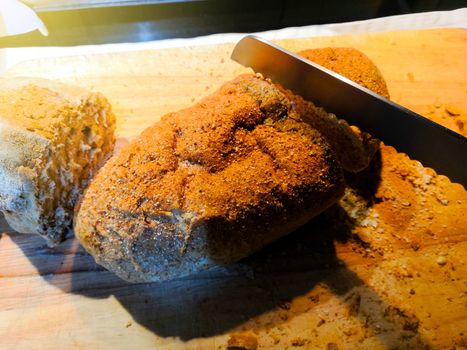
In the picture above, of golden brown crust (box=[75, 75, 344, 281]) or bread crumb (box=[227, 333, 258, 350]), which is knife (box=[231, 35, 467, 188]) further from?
bread crumb (box=[227, 333, 258, 350])

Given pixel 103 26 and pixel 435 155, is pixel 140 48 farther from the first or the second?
pixel 435 155

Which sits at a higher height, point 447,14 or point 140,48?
point 447,14

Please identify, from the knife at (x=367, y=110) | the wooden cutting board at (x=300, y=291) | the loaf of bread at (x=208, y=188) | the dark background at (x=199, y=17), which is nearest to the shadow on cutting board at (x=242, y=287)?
the wooden cutting board at (x=300, y=291)

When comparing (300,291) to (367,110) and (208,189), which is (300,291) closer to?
(208,189)

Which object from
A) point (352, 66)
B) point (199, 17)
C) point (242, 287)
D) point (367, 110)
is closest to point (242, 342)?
point (242, 287)

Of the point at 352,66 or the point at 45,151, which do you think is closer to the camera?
the point at 45,151

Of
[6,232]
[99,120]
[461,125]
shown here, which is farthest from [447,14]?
[6,232]
